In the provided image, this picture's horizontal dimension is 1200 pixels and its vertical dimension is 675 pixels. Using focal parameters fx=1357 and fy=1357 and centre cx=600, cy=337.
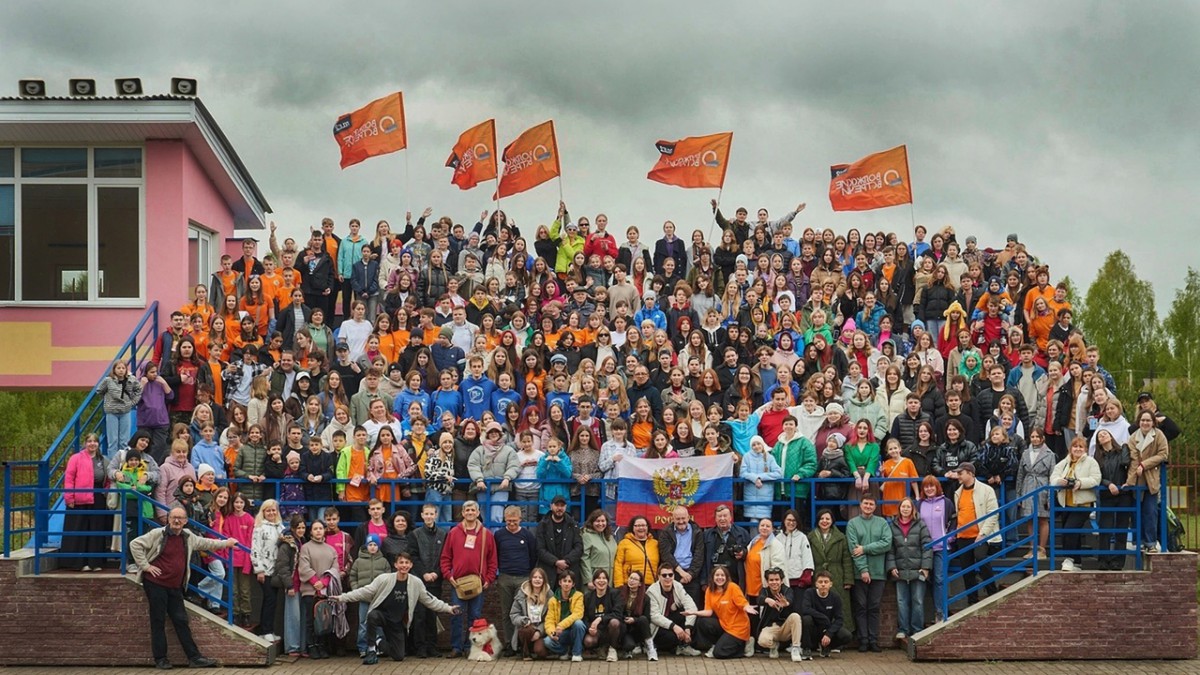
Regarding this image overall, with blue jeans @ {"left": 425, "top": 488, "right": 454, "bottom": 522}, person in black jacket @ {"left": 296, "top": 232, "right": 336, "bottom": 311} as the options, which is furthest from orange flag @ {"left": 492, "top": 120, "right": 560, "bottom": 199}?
blue jeans @ {"left": 425, "top": 488, "right": 454, "bottom": 522}

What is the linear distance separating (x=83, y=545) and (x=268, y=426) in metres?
2.75

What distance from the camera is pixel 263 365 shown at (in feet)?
65.5

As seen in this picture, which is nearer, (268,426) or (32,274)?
(268,426)

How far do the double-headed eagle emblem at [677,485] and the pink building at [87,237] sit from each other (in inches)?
377

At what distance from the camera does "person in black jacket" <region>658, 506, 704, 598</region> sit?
56.3ft

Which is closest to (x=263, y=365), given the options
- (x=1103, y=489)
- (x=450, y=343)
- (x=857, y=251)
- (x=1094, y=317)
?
(x=450, y=343)

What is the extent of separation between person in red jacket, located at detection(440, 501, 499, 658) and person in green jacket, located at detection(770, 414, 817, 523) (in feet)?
12.7

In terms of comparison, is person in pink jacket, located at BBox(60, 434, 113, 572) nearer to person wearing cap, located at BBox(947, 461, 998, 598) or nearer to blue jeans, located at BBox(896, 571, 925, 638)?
blue jeans, located at BBox(896, 571, 925, 638)

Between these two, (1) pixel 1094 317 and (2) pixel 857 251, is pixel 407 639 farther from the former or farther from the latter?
(1) pixel 1094 317

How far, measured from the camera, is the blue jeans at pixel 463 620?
17172 mm

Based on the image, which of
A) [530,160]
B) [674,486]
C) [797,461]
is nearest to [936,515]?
[797,461]

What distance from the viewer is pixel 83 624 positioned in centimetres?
1677

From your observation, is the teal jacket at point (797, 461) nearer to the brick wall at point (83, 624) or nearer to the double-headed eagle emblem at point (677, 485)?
the double-headed eagle emblem at point (677, 485)

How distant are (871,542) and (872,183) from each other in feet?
35.8
